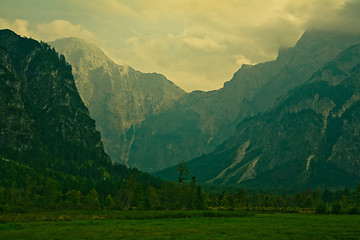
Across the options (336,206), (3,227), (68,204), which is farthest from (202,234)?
(68,204)

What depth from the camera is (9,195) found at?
18512 cm

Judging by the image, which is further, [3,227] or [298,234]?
[3,227]

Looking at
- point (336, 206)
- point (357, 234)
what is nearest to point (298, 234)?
point (357, 234)

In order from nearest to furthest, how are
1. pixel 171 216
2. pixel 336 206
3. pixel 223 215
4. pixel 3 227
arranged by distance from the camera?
pixel 3 227
pixel 171 216
pixel 223 215
pixel 336 206

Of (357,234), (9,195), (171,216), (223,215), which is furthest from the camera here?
(9,195)

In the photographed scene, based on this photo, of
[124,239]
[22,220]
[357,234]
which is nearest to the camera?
[124,239]

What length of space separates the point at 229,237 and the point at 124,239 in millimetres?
18135

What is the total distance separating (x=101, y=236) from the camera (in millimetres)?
71250

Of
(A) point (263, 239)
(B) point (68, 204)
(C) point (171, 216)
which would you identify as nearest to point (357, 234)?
(A) point (263, 239)

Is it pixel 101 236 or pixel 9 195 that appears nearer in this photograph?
pixel 101 236

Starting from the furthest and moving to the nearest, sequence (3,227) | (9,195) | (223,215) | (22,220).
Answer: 1. (9,195)
2. (223,215)
3. (22,220)
4. (3,227)

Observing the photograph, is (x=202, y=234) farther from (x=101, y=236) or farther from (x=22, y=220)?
(x=22, y=220)

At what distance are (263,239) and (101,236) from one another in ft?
91.8

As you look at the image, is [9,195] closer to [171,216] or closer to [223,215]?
[171,216]
